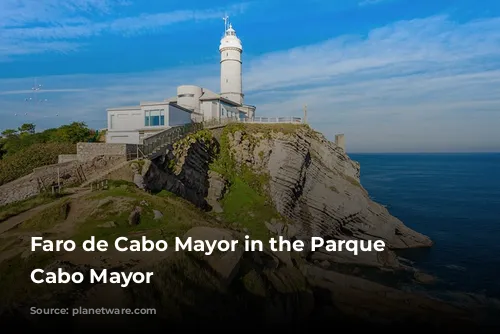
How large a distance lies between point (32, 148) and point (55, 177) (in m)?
10.9

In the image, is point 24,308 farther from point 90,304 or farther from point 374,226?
point 374,226

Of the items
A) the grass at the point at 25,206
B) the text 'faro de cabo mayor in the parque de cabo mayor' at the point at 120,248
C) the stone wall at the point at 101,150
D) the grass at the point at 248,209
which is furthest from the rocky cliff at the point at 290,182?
the text 'faro de cabo mayor in the parque de cabo mayor' at the point at 120,248

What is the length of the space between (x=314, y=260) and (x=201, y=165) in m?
14.4

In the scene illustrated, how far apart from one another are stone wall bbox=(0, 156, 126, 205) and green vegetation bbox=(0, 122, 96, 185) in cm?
429

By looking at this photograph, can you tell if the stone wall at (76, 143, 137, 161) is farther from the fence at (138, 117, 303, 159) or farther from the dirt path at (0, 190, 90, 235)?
the dirt path at (0, 190, 90, 235)

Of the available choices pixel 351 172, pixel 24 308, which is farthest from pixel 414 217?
pixel 24 308

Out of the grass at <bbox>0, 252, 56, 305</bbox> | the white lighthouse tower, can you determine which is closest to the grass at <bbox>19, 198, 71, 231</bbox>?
the grass at <bbox>0, 252, 56, 305</bbox>

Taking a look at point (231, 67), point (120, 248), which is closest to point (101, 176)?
point (120, 248)

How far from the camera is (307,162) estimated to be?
133ft

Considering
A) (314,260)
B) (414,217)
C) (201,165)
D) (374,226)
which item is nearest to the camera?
(314,260)

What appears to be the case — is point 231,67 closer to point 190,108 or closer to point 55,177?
point 190,108

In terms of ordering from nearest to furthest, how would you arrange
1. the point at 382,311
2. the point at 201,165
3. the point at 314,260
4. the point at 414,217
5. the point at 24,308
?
the point at 24,308 → the point at 382,311 → the point at 314,260 → the point at 201,165 → the point at 414,217

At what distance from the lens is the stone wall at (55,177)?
25236 mm

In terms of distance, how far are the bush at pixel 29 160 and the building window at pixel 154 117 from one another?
8009mm
